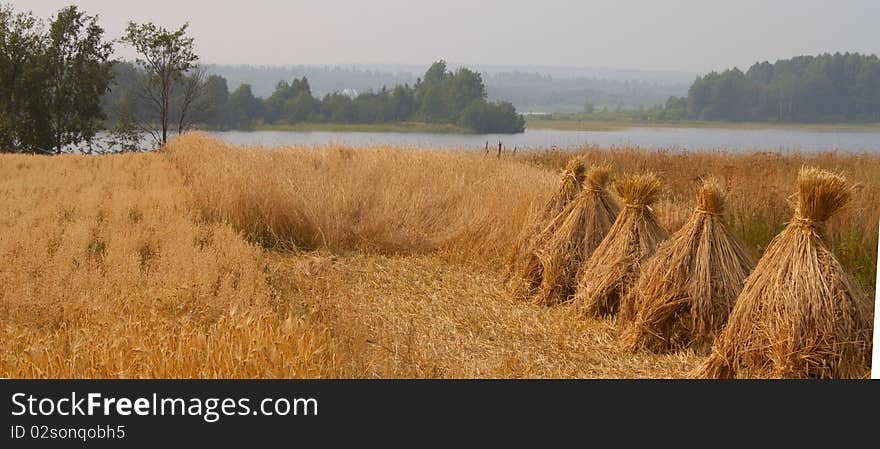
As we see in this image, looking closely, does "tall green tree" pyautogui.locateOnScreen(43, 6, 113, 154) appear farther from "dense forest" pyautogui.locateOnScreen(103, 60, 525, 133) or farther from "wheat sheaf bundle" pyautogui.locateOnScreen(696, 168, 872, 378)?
"wheat sheaf bundle" pyautogui.locateOnScreen(696, 168, 872, 378)

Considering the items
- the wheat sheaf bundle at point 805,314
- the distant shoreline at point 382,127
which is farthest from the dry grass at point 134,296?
the distant shoreline at point 382,127

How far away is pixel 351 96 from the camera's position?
23.7 metres

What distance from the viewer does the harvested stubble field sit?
4.69m

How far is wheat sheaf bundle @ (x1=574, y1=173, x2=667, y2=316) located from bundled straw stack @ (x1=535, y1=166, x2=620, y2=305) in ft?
1.19

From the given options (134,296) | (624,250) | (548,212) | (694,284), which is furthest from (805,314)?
(134,296)

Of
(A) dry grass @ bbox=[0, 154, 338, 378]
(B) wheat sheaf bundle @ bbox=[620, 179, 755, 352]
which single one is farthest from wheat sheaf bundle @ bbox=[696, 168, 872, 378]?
(A) dry grass @ bbox=[0, 154, 338, 378]

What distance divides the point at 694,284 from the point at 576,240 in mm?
1406

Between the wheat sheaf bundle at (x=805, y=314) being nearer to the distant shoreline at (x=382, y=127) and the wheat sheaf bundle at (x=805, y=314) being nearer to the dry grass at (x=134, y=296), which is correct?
the dry grass at (x=134, y=296)

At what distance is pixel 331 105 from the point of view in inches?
897

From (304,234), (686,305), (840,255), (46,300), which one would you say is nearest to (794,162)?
(840,255)

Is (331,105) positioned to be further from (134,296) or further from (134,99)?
(134,296)

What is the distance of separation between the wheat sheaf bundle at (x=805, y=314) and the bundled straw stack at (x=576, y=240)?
1.99 metres

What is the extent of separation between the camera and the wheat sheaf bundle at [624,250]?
623 centimetres
